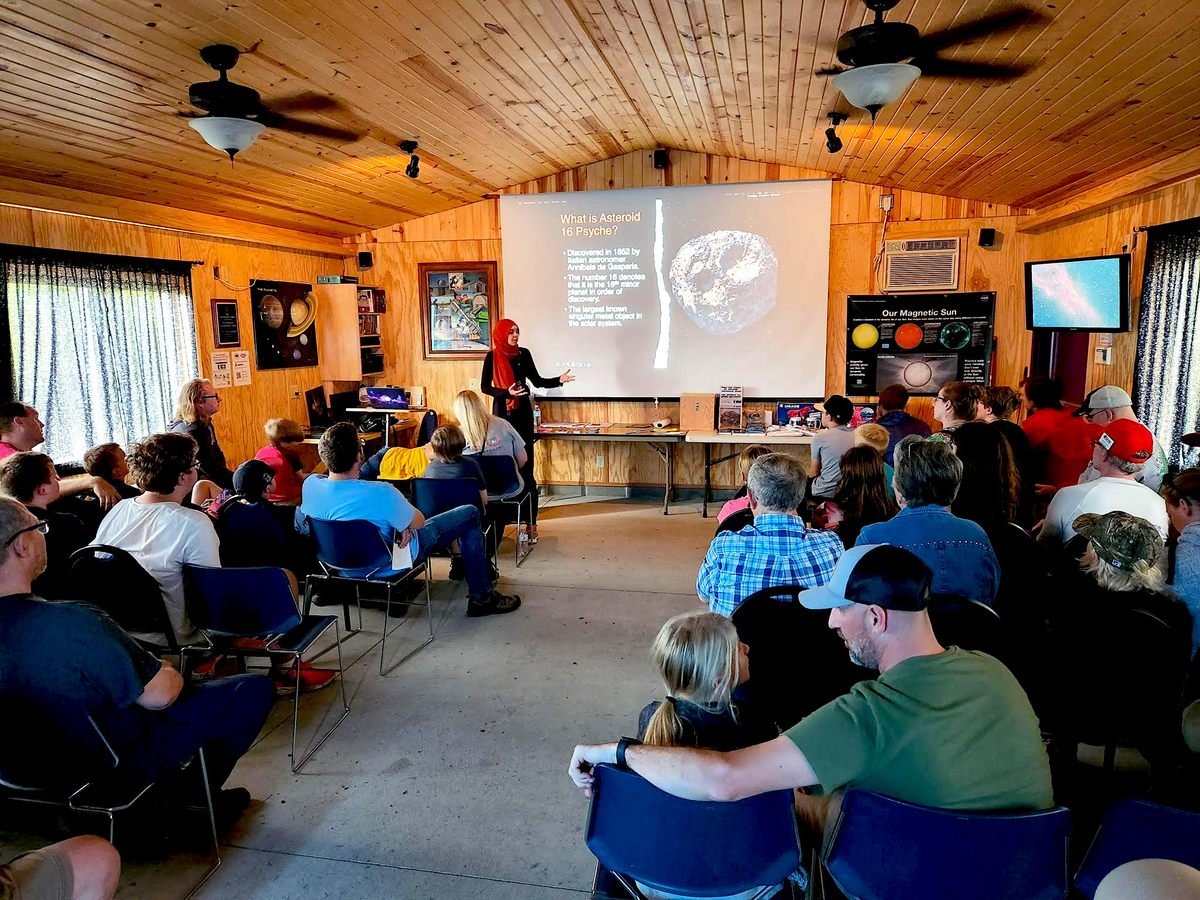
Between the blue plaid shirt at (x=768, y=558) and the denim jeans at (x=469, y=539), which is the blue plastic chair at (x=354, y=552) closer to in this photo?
the denim jeans at (x=469, y=539)

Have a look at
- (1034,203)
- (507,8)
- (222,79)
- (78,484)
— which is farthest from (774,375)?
(78,484)

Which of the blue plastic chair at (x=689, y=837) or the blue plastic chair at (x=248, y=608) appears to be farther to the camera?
the blue plastic chair at (x=248, y=608)

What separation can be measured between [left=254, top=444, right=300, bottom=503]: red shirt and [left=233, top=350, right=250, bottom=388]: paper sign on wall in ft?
6.79

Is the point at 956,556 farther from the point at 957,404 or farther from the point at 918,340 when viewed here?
the point at 918,340

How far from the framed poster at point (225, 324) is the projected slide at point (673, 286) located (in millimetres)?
2420

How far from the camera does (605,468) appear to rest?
24.3 feet

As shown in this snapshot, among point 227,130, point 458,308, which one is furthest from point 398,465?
point 458,308

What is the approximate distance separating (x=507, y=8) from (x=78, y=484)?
3.63 meters

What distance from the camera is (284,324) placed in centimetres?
665

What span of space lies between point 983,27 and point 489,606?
365 centimetres

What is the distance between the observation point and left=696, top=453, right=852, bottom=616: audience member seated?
243 cm

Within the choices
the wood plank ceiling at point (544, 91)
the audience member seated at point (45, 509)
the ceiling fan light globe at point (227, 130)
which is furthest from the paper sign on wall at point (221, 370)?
the audience member seated at point (45, 509)

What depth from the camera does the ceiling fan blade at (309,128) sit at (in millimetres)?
4125

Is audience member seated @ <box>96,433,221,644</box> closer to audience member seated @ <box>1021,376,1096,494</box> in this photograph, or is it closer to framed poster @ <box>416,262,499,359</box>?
audience member seated @ <box>1021,376,1096,494</box>
